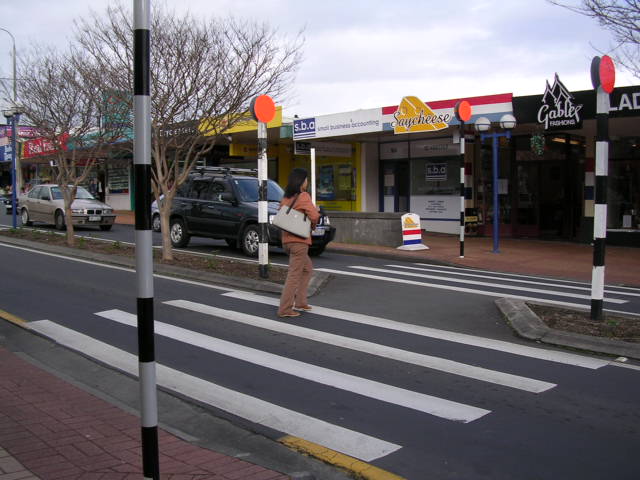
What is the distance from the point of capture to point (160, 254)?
14406 millimetres

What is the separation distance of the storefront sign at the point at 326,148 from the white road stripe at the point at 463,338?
13.2 metres

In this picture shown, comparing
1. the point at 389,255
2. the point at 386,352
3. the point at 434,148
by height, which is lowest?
the point at 386,352

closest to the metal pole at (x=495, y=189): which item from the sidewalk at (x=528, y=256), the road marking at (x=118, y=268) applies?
the sidewalk at (x=528, y=256)

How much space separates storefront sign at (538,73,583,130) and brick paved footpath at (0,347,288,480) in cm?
1423

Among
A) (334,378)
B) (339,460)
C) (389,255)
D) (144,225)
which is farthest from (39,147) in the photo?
(144,225)

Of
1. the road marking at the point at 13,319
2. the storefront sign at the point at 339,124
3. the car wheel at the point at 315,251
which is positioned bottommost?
the road marking at the point at 13,319

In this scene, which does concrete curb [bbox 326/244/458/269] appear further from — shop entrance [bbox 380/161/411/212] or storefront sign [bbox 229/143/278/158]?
storefront sign [bbox 229/143/278/158]

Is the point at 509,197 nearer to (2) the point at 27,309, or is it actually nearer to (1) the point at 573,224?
(1) the point at 573,224

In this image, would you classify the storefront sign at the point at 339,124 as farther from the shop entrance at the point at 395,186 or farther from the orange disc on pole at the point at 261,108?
the orange disc on pole at the point at 261,108

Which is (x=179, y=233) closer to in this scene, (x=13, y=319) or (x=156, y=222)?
(x=156, y=222)

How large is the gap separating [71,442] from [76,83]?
12.4 meters

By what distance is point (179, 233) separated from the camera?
16859mm

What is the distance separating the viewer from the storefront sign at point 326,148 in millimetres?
22375

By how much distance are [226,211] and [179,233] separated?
199 centimetres
